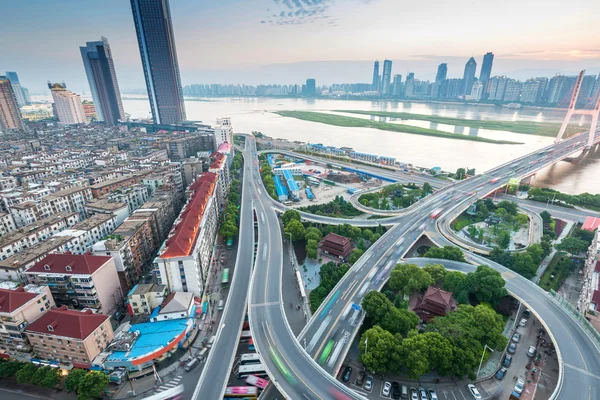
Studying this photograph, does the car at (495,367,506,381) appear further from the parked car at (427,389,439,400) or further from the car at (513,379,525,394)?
the parked car at (427,389,439,400)

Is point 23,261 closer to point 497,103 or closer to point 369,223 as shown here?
point 369,223

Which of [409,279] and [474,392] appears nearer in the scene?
[474,392]

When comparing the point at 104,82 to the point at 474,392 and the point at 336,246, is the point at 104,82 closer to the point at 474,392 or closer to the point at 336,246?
the point at 336,246

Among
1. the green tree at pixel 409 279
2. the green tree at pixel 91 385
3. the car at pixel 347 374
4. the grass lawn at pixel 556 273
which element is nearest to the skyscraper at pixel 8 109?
the green tree at pixel 91 385

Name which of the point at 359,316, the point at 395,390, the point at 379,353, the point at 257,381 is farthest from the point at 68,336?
the point at 395,390

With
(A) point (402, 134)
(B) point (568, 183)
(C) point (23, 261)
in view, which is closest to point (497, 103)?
(A) point (402, 134)

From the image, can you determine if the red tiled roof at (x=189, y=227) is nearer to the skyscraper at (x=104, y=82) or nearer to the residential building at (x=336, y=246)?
the residential building at (x=336, y=246)
